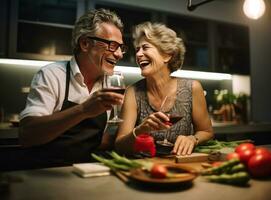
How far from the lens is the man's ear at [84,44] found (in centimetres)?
170

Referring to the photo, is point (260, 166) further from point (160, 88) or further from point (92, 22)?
point (92, 22)

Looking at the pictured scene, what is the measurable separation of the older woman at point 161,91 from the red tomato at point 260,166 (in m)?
0.69

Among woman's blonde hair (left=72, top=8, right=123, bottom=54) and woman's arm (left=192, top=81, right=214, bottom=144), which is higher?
woman's blonde hair (left=72, top=8, right=123, bottom=54)

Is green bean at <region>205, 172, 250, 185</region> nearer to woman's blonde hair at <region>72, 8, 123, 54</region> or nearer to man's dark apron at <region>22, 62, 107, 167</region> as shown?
man's dark apron at <region>22, 62, 107, 167</region>

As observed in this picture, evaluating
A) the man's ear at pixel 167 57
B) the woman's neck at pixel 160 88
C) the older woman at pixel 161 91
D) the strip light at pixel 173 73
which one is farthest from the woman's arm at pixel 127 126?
the strip light at pixel 173 73

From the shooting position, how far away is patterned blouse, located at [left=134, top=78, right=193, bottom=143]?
1.78m

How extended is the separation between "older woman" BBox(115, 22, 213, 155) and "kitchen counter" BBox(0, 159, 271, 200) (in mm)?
765

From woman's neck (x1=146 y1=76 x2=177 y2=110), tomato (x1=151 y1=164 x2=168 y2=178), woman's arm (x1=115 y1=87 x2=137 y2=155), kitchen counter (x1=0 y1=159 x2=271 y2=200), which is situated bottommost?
kitchen counter (x1=0 y1=159 x2=271 y2=200)

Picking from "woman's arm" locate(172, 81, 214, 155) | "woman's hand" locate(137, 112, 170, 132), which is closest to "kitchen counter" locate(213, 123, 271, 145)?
"woman's arm" locate(172, 81, 214, 155)

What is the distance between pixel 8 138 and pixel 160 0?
2.32 m

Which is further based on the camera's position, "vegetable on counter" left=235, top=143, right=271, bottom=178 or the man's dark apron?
the man's dark apron

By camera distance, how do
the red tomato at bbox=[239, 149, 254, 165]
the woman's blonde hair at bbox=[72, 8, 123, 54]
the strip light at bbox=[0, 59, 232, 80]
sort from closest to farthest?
the red tomato at bbox=[239, 149, 254, 165] < the woman's blonde hair at bbox=[72, 8, 123, 54] < the strip light at bbox=[0, 59, 232, 80]

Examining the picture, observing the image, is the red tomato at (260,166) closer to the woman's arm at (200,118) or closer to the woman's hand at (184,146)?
the woman's hand at (184,146)

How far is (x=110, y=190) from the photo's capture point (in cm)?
86
